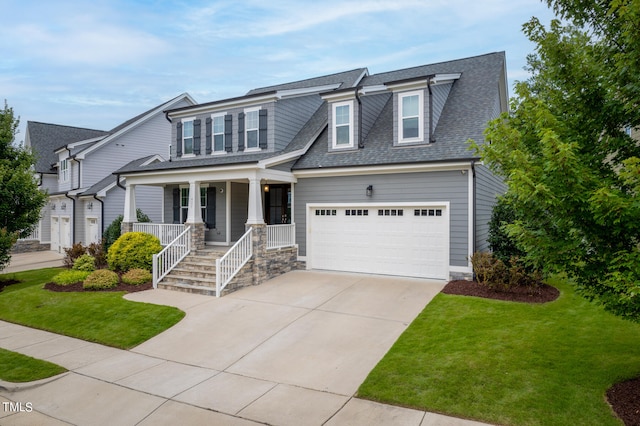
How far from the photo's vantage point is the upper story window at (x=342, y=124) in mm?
13273

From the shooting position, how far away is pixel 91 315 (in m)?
9.48

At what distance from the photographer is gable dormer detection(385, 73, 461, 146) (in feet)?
39.1

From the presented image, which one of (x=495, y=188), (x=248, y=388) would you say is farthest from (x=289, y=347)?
(x=495, y=188)

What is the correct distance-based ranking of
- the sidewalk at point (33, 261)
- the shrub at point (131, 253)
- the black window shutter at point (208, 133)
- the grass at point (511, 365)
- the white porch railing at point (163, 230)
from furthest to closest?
the sidewalk at point (33, 261) → the black window shutter at point (208, 133) → the white porch railing at point (163, 230) → the shrub at point (131, 253) → the grass at point (511, 365)

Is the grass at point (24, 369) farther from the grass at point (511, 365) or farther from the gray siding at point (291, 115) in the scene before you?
the gray siding at point (291, 115)

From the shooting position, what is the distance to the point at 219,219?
16094 millimetres

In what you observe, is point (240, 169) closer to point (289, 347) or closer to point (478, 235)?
point (289, 347)

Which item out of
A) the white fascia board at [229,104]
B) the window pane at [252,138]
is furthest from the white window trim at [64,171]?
the window pane at [252,138]

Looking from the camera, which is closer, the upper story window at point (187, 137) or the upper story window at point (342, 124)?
the upper story window at point (342, 124)

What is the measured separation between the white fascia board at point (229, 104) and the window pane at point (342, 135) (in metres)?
2.93

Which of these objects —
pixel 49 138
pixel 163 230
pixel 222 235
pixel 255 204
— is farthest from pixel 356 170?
pixel 49 138

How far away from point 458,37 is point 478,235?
12002 millimetres

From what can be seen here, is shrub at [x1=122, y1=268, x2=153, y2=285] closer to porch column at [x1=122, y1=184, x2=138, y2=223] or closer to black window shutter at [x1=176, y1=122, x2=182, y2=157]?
porch column at [x1=122, y1=184, x2=138, y2=223]

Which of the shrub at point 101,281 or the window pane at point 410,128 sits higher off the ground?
the window pane at point 410,128
